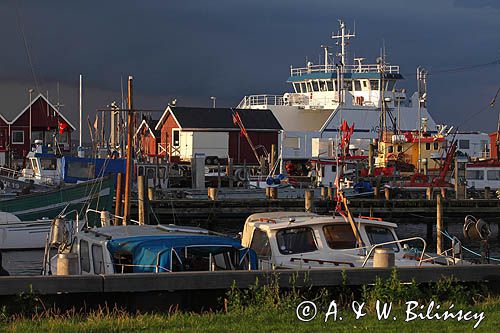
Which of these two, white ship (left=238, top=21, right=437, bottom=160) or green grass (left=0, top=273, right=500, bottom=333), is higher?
white ship (left=238, top=21, right=437, bottom=160)

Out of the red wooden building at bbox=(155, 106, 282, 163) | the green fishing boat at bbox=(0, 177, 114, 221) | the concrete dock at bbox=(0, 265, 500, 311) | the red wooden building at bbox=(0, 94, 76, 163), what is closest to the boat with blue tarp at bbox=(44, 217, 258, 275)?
the concrete dock at bbox=(0, 265, 500, 311)

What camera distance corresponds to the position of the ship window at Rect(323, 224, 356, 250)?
20.7 metres

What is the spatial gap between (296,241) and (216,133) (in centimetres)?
6008

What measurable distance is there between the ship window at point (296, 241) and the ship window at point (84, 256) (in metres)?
4.34

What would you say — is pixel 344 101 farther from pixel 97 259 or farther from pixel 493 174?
pixel 97 259

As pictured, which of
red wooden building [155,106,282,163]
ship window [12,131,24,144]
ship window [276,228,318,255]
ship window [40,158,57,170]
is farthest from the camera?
ship window [12,131,24,144]

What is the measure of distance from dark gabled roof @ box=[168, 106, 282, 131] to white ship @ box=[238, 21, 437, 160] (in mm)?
3712

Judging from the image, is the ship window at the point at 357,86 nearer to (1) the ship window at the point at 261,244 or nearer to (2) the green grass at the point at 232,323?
(1) the ship window at the point at 261,244

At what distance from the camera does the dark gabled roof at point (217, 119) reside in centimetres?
8050

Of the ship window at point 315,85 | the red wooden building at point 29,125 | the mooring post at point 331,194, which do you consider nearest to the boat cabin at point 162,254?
the mooring post at point 331,194

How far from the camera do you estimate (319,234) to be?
2066 cm

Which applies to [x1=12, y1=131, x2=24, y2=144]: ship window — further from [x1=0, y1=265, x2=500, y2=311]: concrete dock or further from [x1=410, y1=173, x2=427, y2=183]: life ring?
[x1=0, y1=265, x2=500, y2=311]: concrete dock

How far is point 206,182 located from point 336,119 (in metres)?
25.5

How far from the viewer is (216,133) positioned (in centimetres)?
8044
